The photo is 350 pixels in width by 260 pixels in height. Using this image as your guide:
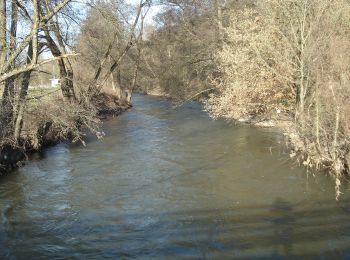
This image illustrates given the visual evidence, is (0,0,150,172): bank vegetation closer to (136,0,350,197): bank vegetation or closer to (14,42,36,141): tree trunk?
(14,42,36,141): tree trunk

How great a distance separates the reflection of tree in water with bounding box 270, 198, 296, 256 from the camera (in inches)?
341

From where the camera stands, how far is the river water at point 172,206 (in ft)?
28.8

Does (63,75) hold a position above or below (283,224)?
above

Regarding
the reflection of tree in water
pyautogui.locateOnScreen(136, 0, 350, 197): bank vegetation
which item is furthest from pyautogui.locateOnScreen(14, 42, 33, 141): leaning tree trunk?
the reflection of tree in water

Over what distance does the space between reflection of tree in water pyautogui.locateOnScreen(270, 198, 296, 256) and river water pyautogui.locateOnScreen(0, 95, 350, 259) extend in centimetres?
2

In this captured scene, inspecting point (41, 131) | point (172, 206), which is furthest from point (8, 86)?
point (172, 206)

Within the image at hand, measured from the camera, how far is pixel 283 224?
9695mm

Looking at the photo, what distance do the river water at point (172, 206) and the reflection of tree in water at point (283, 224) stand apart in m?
0.02

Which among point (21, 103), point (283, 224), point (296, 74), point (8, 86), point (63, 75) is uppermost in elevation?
point (63, 75)

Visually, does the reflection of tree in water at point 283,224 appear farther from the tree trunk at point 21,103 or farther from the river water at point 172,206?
the tree trunk at point 21,103

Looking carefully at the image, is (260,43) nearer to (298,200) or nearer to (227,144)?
(227,144)

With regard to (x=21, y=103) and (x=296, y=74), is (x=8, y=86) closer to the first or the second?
(x=21, y=103)

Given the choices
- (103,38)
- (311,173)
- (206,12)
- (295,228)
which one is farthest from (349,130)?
(103,38)

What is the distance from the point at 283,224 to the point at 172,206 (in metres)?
2.87
